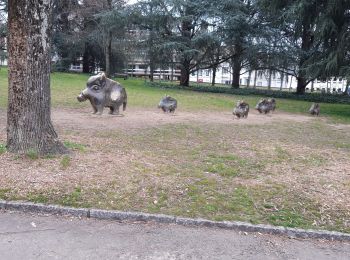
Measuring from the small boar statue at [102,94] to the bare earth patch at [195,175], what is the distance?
2.93 meters

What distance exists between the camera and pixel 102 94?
1438cm

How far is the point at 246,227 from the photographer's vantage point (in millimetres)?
4777

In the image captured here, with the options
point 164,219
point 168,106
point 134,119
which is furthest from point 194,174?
point 168,106

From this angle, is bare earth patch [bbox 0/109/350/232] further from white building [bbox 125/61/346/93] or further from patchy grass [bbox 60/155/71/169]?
white building [bbox 125/61/346/93]

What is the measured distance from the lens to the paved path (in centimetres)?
412

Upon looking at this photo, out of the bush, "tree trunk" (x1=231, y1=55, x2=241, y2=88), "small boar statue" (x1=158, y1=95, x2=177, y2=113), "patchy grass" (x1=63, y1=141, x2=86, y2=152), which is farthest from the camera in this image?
"tree trunk" (x1=231, y1=55, x2=241, y2=88)

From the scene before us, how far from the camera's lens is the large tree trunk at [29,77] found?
6852mm

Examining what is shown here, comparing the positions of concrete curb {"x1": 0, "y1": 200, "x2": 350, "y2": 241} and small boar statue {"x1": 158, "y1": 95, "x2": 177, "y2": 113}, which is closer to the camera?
concrete curb {"x1": 0, "y1": 200, "x2": 350, "y2": 241}

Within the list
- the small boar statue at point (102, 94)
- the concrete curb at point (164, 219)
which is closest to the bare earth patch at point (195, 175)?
→ the concrete curb at point (164, 219)

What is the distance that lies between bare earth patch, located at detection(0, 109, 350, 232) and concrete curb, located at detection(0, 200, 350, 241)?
0.19 metres

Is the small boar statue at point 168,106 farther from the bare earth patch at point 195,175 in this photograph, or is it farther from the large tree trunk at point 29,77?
the large tree trunk at point 29,77

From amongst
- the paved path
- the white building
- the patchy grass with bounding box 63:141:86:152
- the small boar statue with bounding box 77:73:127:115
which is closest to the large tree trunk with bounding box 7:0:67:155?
the patchy grass with bounding box 63:141:86:152

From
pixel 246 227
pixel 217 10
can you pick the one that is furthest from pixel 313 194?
pixel 217 10

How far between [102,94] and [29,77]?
7340 millimetres
